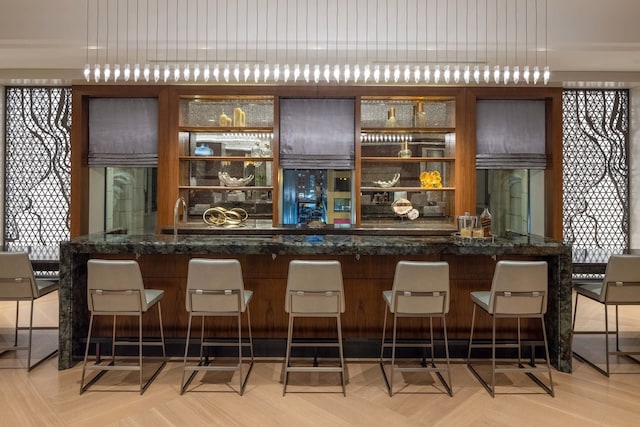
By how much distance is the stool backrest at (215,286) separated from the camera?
338 cm

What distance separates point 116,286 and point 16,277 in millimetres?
966

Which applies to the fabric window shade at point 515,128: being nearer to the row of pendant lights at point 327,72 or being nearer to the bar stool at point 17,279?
the row of pendant lights at point 327,72

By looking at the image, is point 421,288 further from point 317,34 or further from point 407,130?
point 407,130

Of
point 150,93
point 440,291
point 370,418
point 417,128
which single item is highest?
point 150,93

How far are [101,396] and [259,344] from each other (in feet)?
4.13

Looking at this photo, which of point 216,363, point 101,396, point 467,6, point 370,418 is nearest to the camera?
point 370,418

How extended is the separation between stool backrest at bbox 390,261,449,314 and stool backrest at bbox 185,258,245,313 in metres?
1.14

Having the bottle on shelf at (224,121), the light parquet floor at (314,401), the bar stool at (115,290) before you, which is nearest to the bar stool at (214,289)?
the light parquet floor at (314,401)

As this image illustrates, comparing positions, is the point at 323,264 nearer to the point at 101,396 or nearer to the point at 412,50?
the point at 101,396

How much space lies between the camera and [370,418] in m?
3.06

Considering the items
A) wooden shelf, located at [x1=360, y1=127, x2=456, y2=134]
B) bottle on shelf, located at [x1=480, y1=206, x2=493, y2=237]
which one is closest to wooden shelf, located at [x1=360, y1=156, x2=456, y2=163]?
wooden shelf, located at [x1=360, y1=127, x2=456, y2=134]

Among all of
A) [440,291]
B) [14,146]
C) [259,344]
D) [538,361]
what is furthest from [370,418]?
[14,146]

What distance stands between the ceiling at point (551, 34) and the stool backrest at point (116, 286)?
2646 mm

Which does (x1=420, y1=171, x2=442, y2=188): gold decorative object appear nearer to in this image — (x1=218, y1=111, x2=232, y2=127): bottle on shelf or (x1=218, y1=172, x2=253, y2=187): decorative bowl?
(x1=218, y1=172, x2=253, y2=187): decorative bowl
